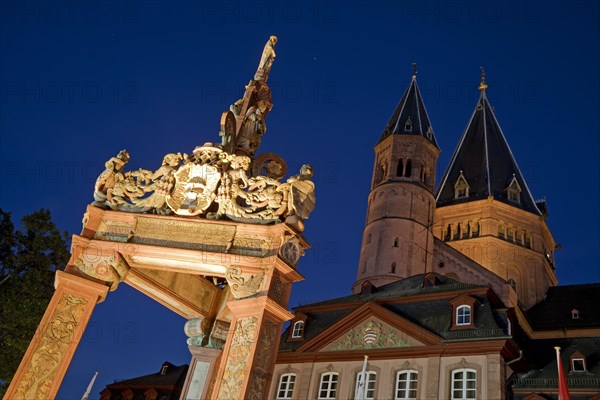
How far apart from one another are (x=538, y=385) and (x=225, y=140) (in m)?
21.6

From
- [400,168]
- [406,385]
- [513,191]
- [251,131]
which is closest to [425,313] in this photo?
[406,385]

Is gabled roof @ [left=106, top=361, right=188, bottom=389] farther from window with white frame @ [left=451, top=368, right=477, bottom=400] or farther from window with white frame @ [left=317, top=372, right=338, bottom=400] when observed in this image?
window with white frame @ [left=451, top=368, right=477, bottom=400]

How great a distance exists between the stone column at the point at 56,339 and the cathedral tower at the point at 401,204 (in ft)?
146

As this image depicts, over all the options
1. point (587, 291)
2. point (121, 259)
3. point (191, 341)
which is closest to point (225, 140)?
point (121, 259)

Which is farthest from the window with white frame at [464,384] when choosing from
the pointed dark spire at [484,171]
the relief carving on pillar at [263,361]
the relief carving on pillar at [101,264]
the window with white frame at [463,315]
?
the pointed dark spire at [484,171]

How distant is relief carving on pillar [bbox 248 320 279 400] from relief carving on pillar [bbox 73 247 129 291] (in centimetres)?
228

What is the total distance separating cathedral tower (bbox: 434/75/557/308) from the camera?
58.5 meters

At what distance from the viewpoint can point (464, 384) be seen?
2459 cm

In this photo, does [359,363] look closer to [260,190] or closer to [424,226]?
[260,190]

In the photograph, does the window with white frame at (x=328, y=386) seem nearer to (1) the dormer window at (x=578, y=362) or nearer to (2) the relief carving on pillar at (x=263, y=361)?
(1) the dormer window at (x=578, y=362)

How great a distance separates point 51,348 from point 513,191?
213ft

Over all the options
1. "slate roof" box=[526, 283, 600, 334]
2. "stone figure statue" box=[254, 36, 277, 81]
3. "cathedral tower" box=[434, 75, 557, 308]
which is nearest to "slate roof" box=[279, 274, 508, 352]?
"slate roof" box=[526, 283, 600, 334]

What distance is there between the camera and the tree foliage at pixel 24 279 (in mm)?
18297

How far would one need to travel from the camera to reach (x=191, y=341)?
961cm
